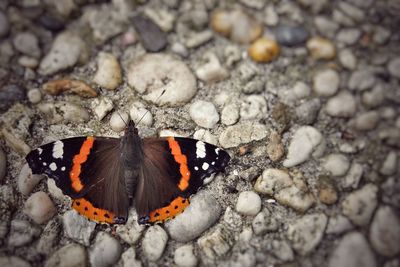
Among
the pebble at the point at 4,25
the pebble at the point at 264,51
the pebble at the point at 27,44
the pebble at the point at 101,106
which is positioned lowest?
the pebble at the point at 264,51

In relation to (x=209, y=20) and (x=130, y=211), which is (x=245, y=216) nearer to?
(x=130, y=211)

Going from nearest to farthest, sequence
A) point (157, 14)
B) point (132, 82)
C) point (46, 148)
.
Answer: point (46, 148)
point (132, 82)
point (157, 14)

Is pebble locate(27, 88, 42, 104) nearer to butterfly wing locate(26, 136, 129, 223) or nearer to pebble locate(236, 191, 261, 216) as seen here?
butterfly wing locate(26, 136, 129, 223)

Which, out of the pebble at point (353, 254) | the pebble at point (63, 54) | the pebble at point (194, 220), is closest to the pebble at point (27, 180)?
the pebble at point (63, 54)

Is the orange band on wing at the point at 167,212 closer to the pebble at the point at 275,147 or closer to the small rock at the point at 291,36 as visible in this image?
the pebble at the point at 275,147

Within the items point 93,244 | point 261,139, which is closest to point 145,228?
point 93,244

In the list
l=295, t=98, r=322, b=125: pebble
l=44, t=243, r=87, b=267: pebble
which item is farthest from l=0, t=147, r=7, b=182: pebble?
l=295, t=98, r=322, b=125: pebble
